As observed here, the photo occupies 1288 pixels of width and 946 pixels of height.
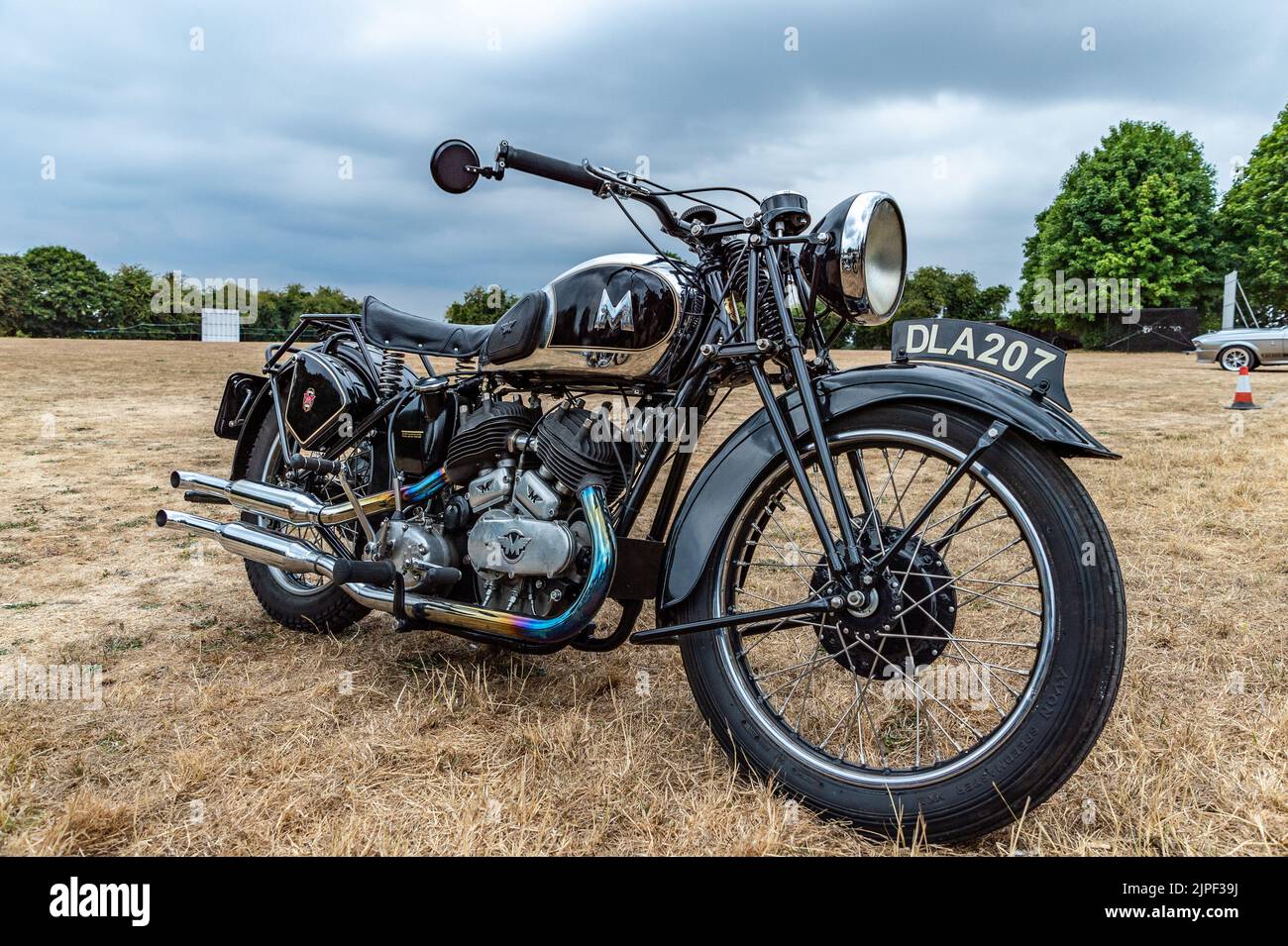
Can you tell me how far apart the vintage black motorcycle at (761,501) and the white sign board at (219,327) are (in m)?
30.4

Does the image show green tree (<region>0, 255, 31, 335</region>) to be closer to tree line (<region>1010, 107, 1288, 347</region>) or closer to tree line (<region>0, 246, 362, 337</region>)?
tree line (<region>0, 246, 362, 337</region>)

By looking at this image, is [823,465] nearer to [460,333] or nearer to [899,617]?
[899,617]

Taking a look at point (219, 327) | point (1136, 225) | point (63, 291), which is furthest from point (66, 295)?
point (1136, 225)

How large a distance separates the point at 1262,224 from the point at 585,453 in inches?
1704

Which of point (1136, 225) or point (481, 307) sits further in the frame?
point (1136, 225)

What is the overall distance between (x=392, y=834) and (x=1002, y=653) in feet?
7.76

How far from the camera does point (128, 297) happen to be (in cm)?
5884

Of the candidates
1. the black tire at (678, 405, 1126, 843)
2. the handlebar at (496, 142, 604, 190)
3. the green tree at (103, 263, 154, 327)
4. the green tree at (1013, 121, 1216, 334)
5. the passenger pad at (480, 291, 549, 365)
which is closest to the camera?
the black tire at (678, 405, 1126, 843)

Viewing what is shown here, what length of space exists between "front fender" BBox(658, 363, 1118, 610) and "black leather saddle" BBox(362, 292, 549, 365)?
0.72m

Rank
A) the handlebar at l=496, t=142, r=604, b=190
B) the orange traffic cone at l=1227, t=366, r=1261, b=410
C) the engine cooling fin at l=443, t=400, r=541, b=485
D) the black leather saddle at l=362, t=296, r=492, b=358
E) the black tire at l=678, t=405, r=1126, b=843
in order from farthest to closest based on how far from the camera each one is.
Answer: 1. the orange traffic cone at l=1227, t=366, r=1261, b=410
2. the black leather saddle at l=362, t=296, r=492, b=358
3. the engine cooling fin at l=443, t=400, r=541, b=485
4. the handlebar at l=496, t=142, r=604, b=190
5. the black tire at l=678, t=405, r=1126, b=843

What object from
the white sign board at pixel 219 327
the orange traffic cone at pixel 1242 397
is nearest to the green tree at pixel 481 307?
the orange traffic cone at pixel 1242 397

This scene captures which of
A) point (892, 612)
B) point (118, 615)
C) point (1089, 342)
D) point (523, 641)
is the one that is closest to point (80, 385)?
point (118, 615)

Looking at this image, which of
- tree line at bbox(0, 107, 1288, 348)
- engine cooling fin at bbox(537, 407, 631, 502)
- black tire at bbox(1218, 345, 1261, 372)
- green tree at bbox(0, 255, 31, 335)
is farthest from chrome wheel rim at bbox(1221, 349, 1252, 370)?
green tree at bbox(0, 255, 31, 335)

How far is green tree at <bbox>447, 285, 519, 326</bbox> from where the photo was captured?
346 centimetres
